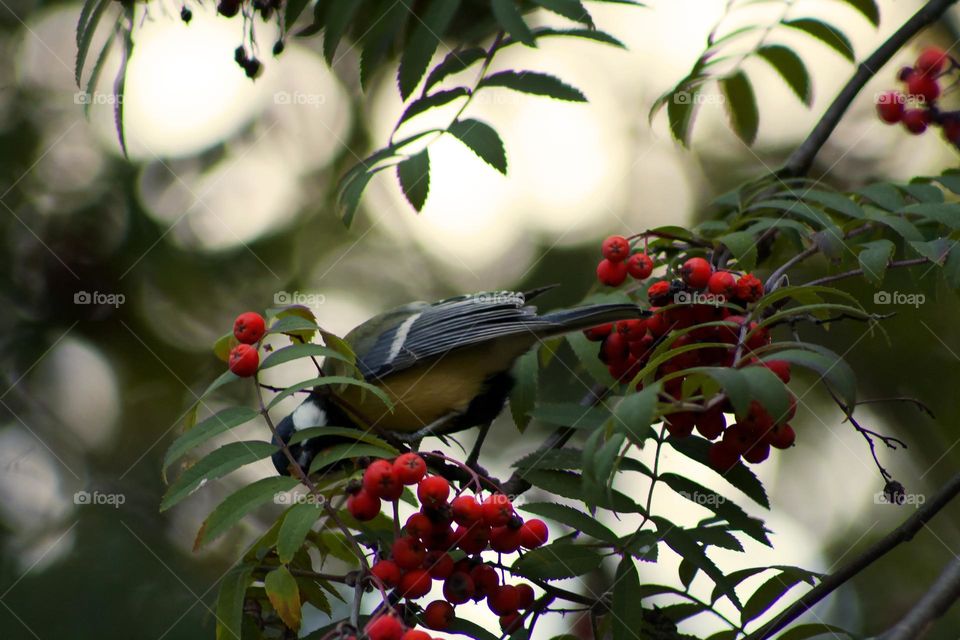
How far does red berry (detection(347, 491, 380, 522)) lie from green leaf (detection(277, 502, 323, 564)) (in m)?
0.15

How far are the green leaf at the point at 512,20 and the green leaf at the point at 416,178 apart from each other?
290mm

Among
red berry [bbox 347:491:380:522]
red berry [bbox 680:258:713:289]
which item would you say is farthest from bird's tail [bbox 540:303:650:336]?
red berry [bbox 347:491:380:522]

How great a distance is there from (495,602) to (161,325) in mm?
2275

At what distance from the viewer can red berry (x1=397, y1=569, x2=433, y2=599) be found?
1611mm

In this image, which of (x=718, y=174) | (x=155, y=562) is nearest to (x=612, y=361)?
(x=155, y=562)

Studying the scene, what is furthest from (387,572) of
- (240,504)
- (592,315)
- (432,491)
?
(592,315)

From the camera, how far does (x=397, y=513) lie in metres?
1.71

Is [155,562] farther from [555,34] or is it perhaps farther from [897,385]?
[897,385]

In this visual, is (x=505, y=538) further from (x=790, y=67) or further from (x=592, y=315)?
(x=790, y=67)

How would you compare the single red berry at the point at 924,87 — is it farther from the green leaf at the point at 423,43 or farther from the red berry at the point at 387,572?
the red berry at the point at 387,572

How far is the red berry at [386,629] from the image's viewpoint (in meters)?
1.43

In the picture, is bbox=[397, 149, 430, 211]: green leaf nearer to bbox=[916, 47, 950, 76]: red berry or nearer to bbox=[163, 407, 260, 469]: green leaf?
bbox=[163, 407, 260, 469]: green leaf

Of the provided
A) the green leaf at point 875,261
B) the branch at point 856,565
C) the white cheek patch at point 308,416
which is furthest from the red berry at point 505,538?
the white cheek patch at point 308,416

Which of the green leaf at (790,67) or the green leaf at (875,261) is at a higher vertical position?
the green leaf at (790,67)
